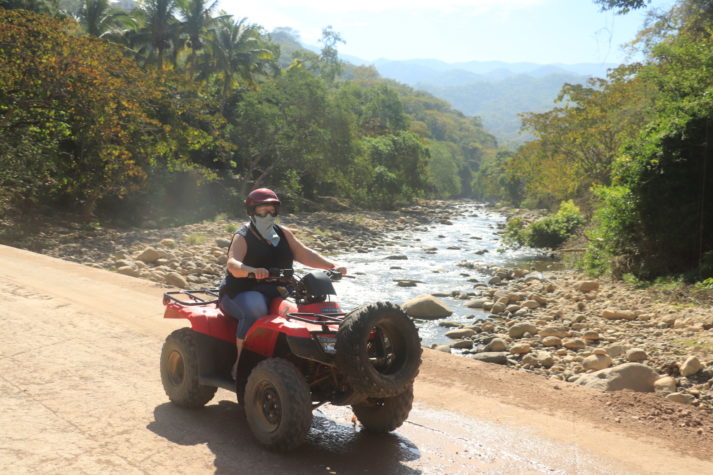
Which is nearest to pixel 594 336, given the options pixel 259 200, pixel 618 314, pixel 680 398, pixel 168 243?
pixel 618 314

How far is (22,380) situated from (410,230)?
34558 mm

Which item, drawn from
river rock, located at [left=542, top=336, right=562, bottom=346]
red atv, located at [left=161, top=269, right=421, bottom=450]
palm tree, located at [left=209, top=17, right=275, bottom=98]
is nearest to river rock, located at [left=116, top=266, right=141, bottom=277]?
river rock, located at [left=542, top=336, right=562, bottom=346]

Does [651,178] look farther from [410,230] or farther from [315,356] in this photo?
[410,230]

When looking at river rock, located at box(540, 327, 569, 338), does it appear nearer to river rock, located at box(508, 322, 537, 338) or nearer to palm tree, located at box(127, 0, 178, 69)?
river rock, located at box(508, 322, 537, 338)

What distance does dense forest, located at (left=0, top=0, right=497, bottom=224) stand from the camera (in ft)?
61.1

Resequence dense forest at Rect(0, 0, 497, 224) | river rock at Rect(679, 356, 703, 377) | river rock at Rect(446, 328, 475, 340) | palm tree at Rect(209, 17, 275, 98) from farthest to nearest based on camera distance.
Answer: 1. palm tree at Rect(209, 17, 275, 98)
2. dense forest at Rect(0, 0, 497, 224)
3. river rock at Rect(446, 328, 475, 340)
4. river rock at Rect(679, 356, 703, 377)

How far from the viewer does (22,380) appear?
5551 millimetres

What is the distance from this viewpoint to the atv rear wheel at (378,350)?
402 cm

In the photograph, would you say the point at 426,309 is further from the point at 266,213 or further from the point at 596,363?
the point at 266,213

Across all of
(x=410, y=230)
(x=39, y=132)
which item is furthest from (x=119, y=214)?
(x=410, y=230)

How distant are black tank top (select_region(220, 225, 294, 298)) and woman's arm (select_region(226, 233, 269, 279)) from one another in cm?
4

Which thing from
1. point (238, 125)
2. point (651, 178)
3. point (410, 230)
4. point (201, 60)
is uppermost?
point (201, 60)

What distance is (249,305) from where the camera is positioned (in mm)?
4602

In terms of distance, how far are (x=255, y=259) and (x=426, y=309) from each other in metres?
10.0
